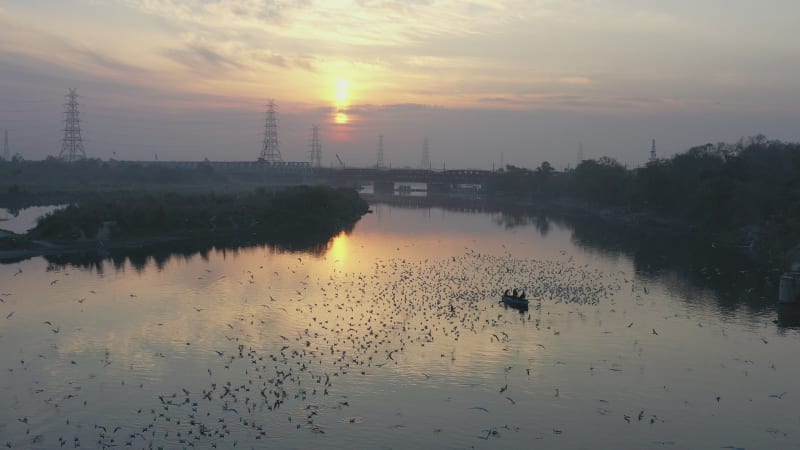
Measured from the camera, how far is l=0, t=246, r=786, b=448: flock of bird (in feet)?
63.7

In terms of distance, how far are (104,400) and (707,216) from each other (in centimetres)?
6383

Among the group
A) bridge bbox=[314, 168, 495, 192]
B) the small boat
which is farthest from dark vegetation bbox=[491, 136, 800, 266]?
bridge bbox=[314, 168, 495, 192]

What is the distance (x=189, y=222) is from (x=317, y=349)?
4571 centimetres

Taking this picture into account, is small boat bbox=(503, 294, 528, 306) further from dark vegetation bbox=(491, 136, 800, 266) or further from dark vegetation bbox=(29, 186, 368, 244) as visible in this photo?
dark vegetation bbox=(29, 186, 368, 244)

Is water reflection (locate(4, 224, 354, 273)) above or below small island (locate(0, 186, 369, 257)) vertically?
below

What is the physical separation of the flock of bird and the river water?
0.09 metres

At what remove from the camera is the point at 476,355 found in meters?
26.0

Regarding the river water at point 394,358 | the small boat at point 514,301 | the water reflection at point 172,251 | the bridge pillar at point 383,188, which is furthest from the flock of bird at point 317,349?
the bridge pillar at point 383,188

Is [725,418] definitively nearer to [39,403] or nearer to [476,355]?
[476,355]

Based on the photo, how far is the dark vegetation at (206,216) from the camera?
60275 millimetres

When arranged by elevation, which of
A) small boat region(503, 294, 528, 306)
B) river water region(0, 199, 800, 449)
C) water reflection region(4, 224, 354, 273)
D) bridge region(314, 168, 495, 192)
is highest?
bridge region(314, 168, 495, 192)

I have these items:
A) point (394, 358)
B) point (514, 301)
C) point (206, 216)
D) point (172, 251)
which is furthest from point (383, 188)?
point (394, 358)

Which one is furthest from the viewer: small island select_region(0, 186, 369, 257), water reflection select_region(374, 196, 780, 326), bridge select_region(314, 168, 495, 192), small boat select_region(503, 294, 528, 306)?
bridge select_region(314, 168, 495, 192)

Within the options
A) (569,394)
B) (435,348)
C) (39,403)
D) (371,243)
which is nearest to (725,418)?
(569,394)
